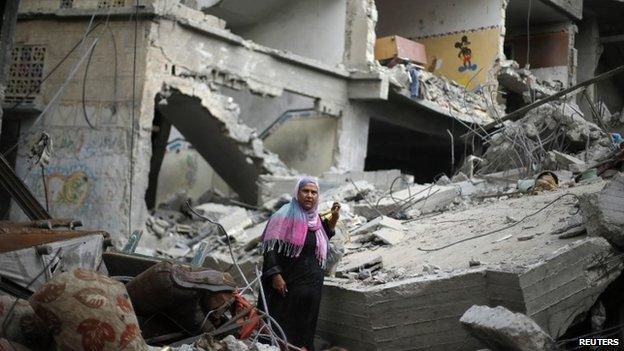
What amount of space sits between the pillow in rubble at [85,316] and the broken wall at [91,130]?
7167 millimetres

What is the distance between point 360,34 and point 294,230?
1036 centimetres

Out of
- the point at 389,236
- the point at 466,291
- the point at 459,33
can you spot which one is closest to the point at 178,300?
the point at 466,291

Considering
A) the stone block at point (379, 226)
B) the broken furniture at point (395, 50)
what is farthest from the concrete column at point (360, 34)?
the stone block at point (379, 226)

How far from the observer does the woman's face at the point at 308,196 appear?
5539mm

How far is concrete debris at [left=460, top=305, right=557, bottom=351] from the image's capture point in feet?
13.9

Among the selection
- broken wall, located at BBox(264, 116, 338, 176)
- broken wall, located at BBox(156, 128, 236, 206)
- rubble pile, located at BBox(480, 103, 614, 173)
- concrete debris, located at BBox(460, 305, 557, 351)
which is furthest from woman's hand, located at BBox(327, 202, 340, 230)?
broken wall, located at BBox(156, 128, 236, 206)

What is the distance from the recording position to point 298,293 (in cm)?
543

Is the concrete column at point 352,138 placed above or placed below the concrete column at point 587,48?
below

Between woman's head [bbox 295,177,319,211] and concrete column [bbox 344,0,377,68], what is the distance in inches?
382

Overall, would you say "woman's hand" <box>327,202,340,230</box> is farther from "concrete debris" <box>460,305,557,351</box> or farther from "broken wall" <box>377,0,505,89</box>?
"broken wall" <box>377,0,505,89</box>

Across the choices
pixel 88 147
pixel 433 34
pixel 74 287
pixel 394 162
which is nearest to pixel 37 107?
pixel 88 147

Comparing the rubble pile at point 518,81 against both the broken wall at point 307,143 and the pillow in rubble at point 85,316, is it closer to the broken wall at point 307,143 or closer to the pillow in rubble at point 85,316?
the broken wall at point 307,143

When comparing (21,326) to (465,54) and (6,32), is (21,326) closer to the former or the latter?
(6,32)

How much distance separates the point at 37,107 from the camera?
11812mm
